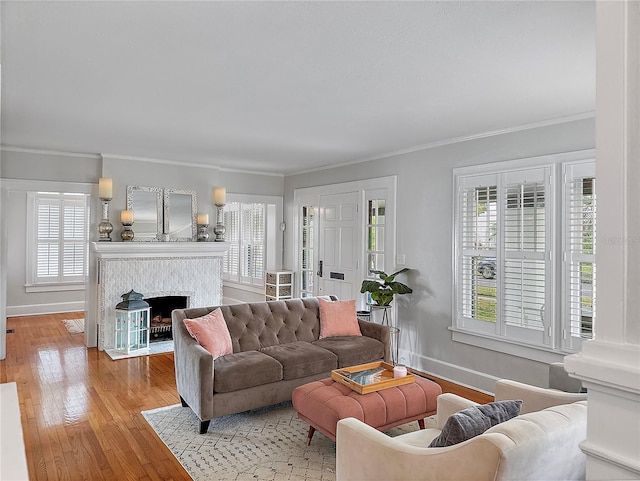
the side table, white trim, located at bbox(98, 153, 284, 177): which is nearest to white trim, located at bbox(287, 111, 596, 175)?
white trim, located at bbox(98, 153, 284, 177)

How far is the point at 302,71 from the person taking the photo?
2.66m

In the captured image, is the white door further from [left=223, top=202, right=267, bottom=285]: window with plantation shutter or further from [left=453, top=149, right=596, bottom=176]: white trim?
[left=453, top=149, right=596, bottom=176]: white trim

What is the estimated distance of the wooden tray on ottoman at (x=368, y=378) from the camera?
2.97 metres

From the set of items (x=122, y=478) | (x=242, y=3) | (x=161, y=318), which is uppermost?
(x=242, y=3)

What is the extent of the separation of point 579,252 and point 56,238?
8.32 metres

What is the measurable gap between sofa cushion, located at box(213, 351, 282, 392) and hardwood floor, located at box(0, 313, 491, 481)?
0.59 metres

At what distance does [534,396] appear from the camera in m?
2.36

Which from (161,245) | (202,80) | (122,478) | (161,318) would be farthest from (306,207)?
(122,478)

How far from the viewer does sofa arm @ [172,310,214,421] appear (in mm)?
3225

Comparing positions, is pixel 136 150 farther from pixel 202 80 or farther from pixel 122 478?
pixel 122 478

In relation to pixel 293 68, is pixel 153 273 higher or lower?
lower

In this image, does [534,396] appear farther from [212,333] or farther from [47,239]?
[47,239]

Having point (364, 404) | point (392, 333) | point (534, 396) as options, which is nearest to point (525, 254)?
point (392, 333)

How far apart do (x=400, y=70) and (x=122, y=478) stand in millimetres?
2957
